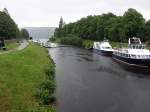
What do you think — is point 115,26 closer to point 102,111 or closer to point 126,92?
point 126,92

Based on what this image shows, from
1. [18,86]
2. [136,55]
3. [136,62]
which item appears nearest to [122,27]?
[136,55]

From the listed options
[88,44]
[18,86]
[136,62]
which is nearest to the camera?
[18,86]

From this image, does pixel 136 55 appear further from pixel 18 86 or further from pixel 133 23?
pixel 18 86

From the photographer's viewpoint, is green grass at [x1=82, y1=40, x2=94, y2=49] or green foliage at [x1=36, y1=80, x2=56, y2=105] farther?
green grass at [x1=82, y1=40, x2=94, y2=49]

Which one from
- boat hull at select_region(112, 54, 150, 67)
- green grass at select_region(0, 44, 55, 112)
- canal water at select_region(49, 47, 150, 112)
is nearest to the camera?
green grass at select_region(0, 44, 55, 112)

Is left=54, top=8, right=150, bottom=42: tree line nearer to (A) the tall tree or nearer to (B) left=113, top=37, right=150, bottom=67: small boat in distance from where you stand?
(A) the tall tree

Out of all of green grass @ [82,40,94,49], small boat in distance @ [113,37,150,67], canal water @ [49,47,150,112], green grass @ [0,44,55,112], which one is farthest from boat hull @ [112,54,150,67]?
green grass @ [82,40,94,49]

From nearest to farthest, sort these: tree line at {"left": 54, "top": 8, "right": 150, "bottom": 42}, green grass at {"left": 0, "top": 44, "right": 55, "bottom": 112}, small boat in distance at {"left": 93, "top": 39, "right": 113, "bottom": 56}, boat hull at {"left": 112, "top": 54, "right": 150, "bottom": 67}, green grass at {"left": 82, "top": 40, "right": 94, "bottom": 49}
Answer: green grass at {"left": 0, "top": 44, "right": 55, "bottom": 112}, boat hull at {"left": 112, "top": 54, "right": 150, "bottom": 67}, small boat in distance at {"left": 93, "top": 39, "right": 113, "bottom": 56}, tree line at {"left": 54, "top": 8, "right": 150, "bottom": 42}, green grass at {"left": 82, "top": 40, "right": 94, "bottom": 49}

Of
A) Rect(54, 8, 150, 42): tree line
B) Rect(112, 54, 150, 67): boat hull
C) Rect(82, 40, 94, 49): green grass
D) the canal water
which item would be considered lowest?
the canal water

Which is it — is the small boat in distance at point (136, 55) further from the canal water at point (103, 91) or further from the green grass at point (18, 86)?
the green grass at point (18, 86)

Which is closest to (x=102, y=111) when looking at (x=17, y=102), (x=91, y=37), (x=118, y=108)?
(x=118, y=108)

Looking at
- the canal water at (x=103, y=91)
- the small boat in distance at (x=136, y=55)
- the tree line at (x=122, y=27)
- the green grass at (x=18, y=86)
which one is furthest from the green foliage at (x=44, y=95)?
the tree line at (x=122, y=27)

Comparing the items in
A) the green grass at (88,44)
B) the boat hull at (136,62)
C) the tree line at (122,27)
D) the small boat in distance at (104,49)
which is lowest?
the boat hull at (136,62)

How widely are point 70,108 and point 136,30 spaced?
8485 centimetres
